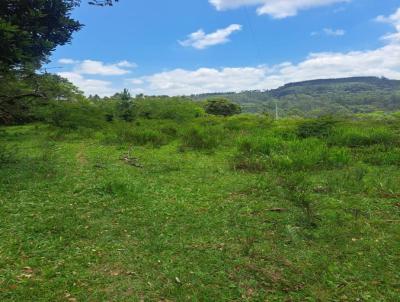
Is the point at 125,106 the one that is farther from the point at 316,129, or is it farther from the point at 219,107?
the point at 219,107

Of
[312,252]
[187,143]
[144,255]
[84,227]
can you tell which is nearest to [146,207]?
[84,227]

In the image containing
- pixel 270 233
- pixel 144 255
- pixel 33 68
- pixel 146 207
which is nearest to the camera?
pixel 144 255

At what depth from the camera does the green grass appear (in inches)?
190

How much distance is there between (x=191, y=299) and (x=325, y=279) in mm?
1805

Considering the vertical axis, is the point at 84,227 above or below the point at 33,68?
below

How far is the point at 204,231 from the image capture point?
265 inches

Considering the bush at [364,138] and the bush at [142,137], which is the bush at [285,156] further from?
the bush at [142,137]

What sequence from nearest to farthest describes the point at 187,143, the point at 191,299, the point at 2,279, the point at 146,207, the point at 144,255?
the point at 191,299 → the point at 2,279 → the point at 144,255 → the point at 146,207 → the point at 187,143

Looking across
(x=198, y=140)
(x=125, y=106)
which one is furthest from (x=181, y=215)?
(x=125, y=106)

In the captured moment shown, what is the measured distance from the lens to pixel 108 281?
4957mm

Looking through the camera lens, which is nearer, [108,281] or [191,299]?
[191,299]

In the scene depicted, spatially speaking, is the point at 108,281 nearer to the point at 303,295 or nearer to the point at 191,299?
the point at 191,299

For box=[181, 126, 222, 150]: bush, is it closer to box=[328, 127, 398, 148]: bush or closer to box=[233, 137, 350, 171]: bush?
box=[233, 137, 350, 171]: bush

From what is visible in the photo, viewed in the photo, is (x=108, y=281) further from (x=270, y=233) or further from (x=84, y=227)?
(x=270, y=233)
